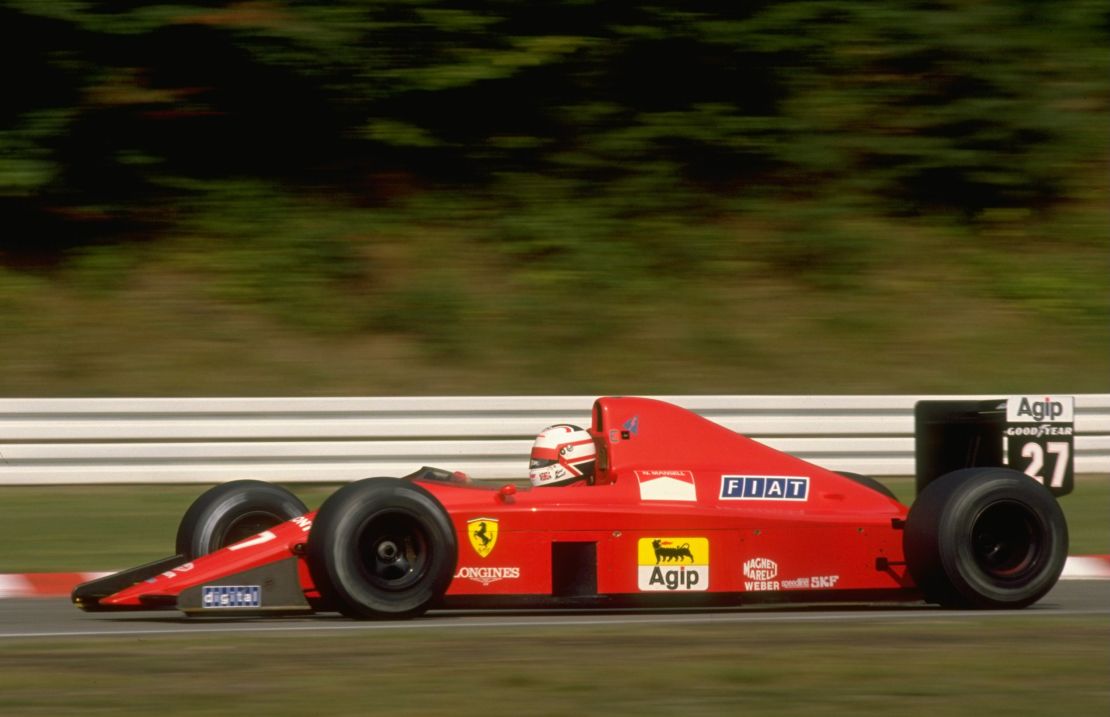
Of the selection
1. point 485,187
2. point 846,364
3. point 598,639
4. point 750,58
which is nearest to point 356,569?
point 598,639

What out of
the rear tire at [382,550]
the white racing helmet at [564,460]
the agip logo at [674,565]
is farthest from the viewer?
the white racing helmet at [564,460]

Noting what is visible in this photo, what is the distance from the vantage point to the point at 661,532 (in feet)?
21.6

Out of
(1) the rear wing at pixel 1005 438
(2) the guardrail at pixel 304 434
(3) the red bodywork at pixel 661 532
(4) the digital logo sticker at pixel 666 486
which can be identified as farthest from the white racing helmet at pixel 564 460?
(2) the guardrail at pixel 304 434

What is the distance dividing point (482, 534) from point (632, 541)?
630mm

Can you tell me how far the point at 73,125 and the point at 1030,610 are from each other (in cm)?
1139

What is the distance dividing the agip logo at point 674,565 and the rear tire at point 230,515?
5.47ft

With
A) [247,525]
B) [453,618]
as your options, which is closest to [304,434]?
[247,525]

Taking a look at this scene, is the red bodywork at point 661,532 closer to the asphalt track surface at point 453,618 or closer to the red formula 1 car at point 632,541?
the red formula 1 car at point 632,541

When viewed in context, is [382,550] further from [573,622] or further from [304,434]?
[304,434]

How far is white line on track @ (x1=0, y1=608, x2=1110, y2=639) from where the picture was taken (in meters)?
6.18

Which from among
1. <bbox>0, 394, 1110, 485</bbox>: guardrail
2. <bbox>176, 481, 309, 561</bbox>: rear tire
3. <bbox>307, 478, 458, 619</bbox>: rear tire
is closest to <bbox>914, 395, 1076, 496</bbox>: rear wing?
<bbox>307, 478, 458, 619</bbox>: rear tire

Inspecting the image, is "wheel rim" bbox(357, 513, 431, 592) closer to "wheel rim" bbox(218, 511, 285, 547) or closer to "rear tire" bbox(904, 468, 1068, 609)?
"wheel rim" bbox(218, 511, 285, 547)

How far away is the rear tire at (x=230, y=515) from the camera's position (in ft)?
22.9

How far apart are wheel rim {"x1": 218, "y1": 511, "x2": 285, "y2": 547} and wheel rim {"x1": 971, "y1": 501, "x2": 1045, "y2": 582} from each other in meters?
3.08
